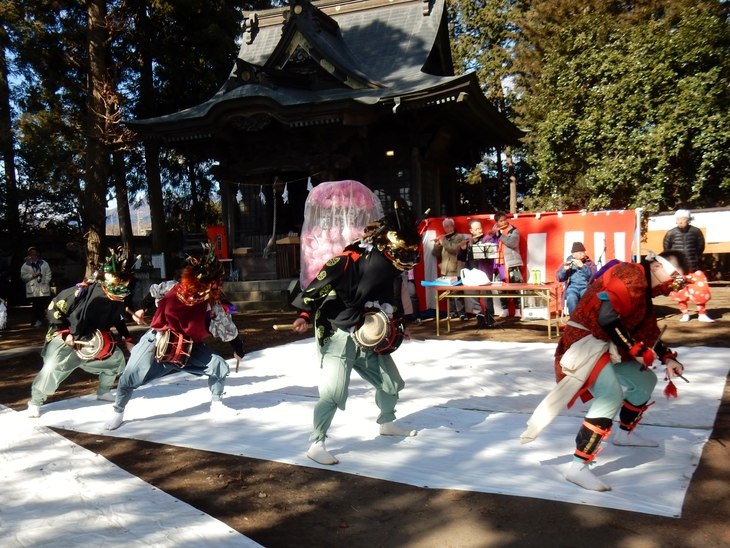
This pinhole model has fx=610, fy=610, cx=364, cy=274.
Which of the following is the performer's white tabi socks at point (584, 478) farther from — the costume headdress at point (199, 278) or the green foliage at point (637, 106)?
the green foliage at point (637, 106)

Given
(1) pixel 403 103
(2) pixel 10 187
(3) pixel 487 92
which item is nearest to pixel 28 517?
(1) pixel 403 103

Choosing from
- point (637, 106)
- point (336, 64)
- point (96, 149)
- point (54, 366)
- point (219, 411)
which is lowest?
point (219, 411)

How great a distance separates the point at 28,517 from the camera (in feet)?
11.4

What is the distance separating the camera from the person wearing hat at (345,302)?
4145mm

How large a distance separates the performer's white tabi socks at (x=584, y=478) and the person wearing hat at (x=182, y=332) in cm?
307

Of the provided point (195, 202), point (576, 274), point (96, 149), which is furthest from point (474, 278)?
point (195, 202)

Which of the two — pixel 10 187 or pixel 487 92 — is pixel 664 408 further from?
pixel 487 92

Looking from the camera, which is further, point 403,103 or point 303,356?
point 403,103

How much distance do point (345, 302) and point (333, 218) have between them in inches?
225

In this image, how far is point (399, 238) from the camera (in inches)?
166

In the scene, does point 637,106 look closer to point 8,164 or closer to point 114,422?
point 114,422

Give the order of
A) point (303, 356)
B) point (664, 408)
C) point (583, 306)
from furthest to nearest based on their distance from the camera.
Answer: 1. point (303, 356)
2. point (664, 408)
3. point (583, 306)

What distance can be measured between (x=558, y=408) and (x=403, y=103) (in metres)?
10.9

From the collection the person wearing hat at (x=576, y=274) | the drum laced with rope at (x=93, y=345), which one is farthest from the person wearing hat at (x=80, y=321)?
the person wearing hat at (x=576, y=274)
